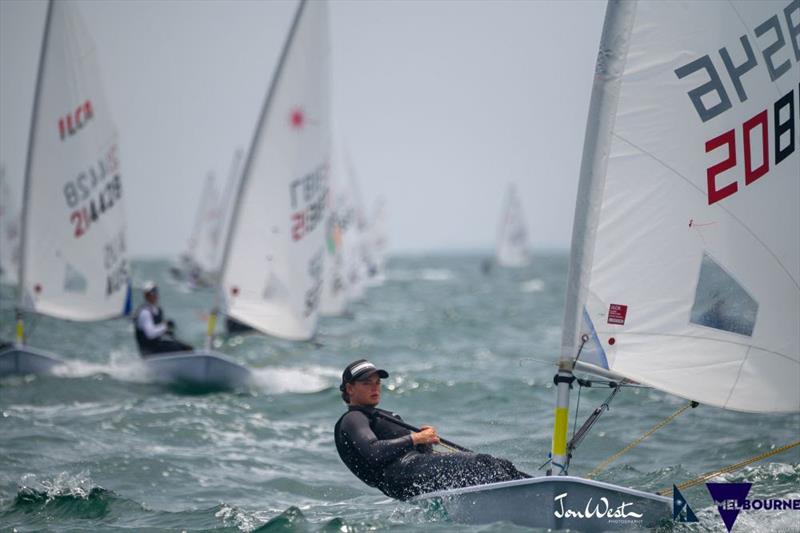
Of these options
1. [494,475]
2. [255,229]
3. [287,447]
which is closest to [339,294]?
[255,229]

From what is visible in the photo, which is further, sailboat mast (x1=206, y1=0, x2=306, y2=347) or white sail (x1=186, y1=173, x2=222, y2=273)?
white sail (x1=186, y1=173, x2=222, y2=273)

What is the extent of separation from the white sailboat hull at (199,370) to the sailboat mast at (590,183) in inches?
266

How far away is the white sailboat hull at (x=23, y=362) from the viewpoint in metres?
11.2

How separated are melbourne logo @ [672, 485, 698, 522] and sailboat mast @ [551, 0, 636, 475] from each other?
0.60m

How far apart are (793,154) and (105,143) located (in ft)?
32.6

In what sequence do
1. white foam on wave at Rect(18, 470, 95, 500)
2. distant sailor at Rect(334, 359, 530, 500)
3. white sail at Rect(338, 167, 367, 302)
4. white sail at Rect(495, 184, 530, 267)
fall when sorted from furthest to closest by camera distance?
white sail at Rect(495, 184, 530, 267) < white sail at Rect(338, 167, 367, 302) < white foam on wave at Rect(18, 470, 95, 500) < distant sailor at Rect(334, 359, 530, 500)

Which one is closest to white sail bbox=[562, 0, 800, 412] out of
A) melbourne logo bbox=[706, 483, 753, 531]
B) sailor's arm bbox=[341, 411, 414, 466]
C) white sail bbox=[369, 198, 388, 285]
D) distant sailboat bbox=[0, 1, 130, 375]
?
melbourne logo bbox=[706, 483, 753, 531]

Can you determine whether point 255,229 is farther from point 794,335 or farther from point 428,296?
point 428,296

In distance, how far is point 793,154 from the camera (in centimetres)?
505

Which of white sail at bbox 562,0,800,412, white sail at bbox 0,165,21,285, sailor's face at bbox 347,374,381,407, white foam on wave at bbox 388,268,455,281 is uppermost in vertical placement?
white sail at bbox 562,0,800,412

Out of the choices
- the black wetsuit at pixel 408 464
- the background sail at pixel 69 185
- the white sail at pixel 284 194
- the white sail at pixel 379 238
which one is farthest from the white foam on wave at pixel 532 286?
the black wetsuit at pixel 408 464

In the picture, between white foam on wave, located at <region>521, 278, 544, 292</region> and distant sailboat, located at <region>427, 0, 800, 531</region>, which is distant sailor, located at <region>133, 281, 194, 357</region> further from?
white foam on wave, located at <region>521, 278, 544, 292</region>

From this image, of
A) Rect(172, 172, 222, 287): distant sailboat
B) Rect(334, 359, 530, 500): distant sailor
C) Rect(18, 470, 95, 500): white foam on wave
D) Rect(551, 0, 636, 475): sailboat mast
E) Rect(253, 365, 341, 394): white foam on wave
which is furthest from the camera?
Rect(172, 172, 222, 287): distant sailboat

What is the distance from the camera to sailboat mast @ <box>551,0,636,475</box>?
4.78 metres
